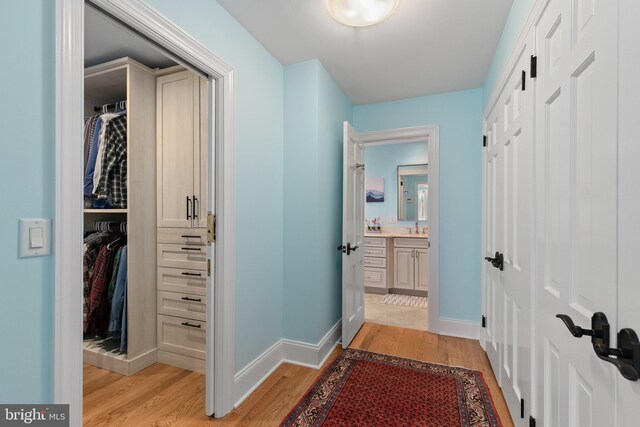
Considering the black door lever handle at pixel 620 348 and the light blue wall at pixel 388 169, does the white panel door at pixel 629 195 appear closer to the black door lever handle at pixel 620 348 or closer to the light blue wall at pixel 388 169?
the black door lever handle at pixel 620 348

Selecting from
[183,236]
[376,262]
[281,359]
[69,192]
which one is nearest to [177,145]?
[183,236]

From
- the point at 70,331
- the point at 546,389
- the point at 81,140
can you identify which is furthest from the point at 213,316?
the point at 546,389

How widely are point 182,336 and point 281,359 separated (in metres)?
0.81

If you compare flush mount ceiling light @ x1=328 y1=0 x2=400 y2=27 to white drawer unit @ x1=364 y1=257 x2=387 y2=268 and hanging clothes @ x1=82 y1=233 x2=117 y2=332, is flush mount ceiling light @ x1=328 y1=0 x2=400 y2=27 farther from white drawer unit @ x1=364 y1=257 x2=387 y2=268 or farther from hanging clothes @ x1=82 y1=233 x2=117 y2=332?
white drawer unit @ x1=364 y1=257 x2=387 y2=268

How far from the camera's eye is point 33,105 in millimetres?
970

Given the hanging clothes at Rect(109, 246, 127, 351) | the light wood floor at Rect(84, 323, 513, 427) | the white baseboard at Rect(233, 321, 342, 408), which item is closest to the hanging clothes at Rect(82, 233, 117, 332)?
the hanging clothes at Rect(109, 246, 127, 351)

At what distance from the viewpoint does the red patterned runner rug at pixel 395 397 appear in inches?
68.2

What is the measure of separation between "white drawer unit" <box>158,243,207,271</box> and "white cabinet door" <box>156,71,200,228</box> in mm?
178

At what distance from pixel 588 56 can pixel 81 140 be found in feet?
5.51

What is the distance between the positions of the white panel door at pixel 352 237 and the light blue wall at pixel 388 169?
2.00 metres

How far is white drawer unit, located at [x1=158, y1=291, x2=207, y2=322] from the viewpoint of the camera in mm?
2297

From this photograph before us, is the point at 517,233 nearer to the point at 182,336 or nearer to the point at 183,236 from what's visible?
the point at 183,236

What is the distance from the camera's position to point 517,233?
64.3 inches

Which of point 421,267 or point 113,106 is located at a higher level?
point 113,106
